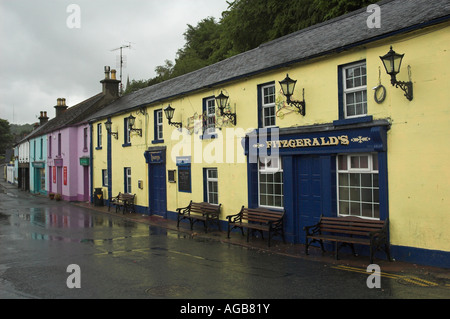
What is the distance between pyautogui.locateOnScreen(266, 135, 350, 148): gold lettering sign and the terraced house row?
4cm

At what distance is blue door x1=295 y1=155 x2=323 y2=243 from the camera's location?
11.5 meters

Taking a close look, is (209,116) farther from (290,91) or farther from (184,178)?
(290,91)

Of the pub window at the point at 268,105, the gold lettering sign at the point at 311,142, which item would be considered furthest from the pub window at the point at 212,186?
the gold lettering sign at the point at 311,142

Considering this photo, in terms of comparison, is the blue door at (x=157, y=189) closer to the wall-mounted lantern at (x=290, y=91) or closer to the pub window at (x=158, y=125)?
the pub window at (x=158, y=125)

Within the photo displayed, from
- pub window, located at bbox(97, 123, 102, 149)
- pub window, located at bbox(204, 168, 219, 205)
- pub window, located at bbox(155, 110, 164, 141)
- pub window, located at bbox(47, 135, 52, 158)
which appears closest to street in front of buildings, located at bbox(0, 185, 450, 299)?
pub window, located at bbox(204, 168, 219, 205)

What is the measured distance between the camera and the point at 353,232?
9812mm

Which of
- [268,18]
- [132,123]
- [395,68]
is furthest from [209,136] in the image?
[268,18]

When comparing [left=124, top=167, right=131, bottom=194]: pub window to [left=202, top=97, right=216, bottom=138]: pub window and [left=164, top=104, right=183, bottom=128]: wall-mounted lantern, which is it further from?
[left=202, top=97, right=216, bottom=138]: pub window

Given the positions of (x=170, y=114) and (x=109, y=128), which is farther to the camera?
(x=109, y=128)

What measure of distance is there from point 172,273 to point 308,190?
16.5 feet

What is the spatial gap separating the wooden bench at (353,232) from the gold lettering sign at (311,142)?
203 cm
